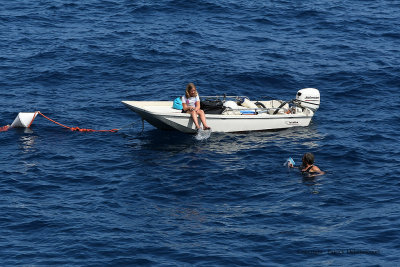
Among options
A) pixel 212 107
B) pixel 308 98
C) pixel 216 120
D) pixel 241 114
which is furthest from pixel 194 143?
pixel 308 98

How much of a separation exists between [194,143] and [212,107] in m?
1.79

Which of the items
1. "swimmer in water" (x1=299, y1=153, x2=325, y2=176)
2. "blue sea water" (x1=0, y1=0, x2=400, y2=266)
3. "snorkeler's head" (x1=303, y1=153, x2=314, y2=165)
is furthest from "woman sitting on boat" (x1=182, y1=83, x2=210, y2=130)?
"snorkeler's head" (x1=303, y1=153, x2=314, y2=165)

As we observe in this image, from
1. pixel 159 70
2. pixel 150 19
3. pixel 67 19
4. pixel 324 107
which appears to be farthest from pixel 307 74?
pixel 67 19

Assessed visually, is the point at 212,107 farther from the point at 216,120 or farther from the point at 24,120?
the point at 24,120

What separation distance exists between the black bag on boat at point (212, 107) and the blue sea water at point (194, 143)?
1042mm

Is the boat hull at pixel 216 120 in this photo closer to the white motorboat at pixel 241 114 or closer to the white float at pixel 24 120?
the white motorboat at pixel 241 114

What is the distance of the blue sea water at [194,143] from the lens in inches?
750

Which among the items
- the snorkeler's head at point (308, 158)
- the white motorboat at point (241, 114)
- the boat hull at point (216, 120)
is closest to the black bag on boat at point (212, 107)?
the white motorboat at point (241, 114)

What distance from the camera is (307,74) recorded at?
1369 inches

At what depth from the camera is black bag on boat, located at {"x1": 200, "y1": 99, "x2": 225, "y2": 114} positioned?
90.6ft

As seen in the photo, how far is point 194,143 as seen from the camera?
26.9 meters

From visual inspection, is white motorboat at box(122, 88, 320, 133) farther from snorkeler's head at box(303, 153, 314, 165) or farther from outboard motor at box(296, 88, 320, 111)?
snorkeler's head at box(303, 153, 314, 165)

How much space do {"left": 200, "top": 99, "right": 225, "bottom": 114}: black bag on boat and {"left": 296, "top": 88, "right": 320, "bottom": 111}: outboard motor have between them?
12.4 feet

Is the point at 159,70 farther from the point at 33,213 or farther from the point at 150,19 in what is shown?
the point at 33,213
